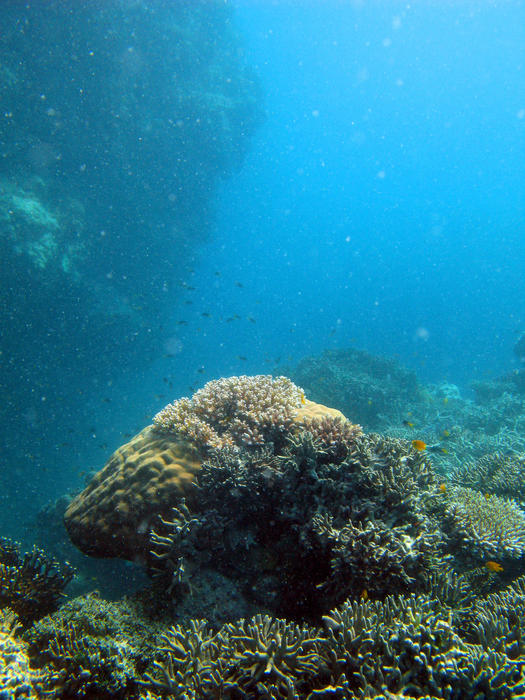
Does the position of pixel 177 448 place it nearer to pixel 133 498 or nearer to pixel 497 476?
pixel 133 498

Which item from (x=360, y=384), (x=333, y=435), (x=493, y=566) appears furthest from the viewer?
(x=360, y=384)

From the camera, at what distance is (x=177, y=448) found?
5.32m

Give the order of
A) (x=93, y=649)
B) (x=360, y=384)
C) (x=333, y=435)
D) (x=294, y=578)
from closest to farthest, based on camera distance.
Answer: (x=93, y=649) → (x=294, y=578) → (x=333, y=435) → (x=360, y=384)

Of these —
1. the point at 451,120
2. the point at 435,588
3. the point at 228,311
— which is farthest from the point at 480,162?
the point at 435,588

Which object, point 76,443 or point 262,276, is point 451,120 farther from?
point 76,443

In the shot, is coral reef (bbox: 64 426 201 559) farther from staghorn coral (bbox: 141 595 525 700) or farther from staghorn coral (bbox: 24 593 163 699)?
staghorn coral (bbox: 141 595 525 700)

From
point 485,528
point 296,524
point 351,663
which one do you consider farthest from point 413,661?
point 485,528

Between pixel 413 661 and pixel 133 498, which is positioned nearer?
pixel 413 661

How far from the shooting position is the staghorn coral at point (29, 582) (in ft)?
15.6

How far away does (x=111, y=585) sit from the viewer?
838 cm

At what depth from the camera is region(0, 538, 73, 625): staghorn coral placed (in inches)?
187

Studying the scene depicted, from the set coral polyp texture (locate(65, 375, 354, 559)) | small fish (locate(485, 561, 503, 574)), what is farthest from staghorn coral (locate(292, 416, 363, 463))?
small fish (locate(485, 561, 503, 574))

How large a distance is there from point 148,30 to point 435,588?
96.0 ft

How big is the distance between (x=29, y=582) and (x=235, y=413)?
3999mm
